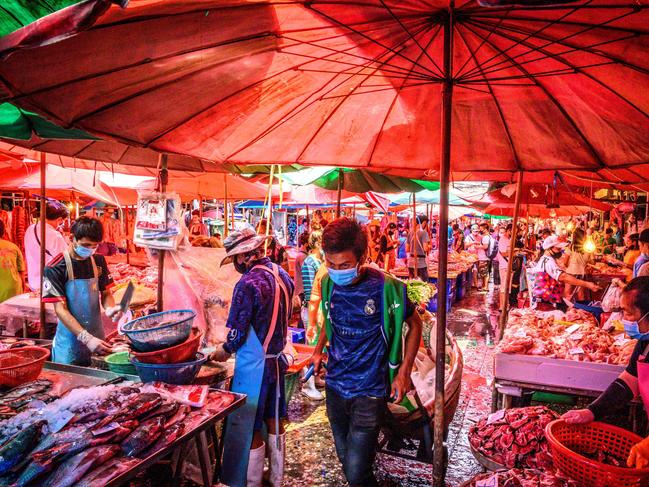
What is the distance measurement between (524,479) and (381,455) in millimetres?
2385

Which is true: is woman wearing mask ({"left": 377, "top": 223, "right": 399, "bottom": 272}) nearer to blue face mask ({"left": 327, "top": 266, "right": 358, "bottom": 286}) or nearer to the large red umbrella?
the large red umbrella

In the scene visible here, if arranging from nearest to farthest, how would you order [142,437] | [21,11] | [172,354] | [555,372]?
[21,11] → [142,437] → [172,354] → [555,372]

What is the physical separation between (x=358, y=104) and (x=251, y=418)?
2.71 meters

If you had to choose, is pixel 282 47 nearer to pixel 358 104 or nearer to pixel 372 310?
pixel 358 104

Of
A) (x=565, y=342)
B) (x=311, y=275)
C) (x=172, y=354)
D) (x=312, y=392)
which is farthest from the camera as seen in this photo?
(x=311, y=275)

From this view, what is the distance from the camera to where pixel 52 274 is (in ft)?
13.3

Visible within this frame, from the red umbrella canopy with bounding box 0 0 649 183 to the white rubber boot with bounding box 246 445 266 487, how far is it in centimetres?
256

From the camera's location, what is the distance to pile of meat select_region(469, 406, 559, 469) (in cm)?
301

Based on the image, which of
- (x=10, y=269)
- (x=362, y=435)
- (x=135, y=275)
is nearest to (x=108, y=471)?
(x=362, y=435)

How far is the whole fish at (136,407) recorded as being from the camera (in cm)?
246

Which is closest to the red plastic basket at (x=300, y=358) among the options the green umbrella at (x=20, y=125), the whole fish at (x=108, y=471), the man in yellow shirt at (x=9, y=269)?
the whole fish at (x=108, y=471)

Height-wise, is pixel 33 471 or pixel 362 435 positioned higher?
pixel 33 471

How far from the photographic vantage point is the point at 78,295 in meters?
4.23

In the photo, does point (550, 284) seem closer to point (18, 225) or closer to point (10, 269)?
point (10, 269)
